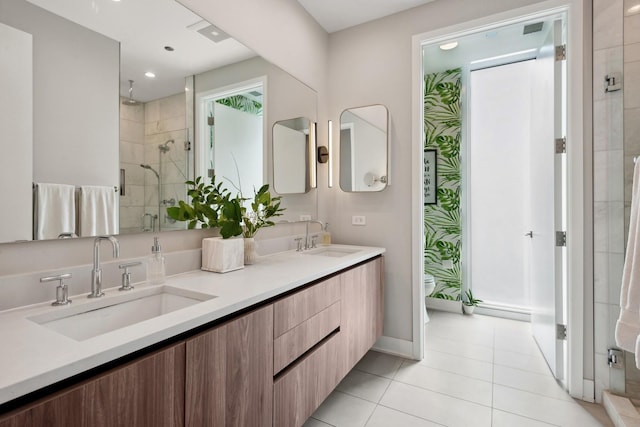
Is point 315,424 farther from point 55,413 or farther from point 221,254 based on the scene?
point 55,413

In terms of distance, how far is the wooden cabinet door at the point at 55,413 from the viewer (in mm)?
574

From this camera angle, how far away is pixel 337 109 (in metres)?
2.78

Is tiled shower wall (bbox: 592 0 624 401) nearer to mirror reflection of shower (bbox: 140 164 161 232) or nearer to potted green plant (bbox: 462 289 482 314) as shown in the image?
potted green plant (bbox: 462 289 482 314)

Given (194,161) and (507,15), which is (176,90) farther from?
(507,15)

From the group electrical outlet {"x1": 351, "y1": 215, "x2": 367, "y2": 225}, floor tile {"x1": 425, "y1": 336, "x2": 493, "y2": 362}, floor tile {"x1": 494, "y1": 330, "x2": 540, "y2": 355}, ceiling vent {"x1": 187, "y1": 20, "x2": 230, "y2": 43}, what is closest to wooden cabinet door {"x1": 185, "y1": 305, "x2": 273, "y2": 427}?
ceiling vent {"x1": 187, "y1": 20, "x2": 230, "y2": 43}

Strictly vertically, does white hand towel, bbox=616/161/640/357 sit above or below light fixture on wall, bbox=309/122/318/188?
below

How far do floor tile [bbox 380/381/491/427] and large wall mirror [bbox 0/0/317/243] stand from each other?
5.46ft

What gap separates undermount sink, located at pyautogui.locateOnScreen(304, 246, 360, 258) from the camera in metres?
2.38

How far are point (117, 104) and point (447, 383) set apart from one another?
97.7 inches

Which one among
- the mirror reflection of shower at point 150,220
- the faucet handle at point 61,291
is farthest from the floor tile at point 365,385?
the faucet handle at point 61,291

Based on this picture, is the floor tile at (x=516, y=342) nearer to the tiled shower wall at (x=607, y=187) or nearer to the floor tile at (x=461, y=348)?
the floor tile at (x=461, y=348)

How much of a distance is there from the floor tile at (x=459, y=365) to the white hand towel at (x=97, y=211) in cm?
228

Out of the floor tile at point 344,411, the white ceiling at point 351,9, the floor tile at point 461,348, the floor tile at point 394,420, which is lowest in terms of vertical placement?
the floor tile at point 344,411

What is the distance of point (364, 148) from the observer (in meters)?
2.62
